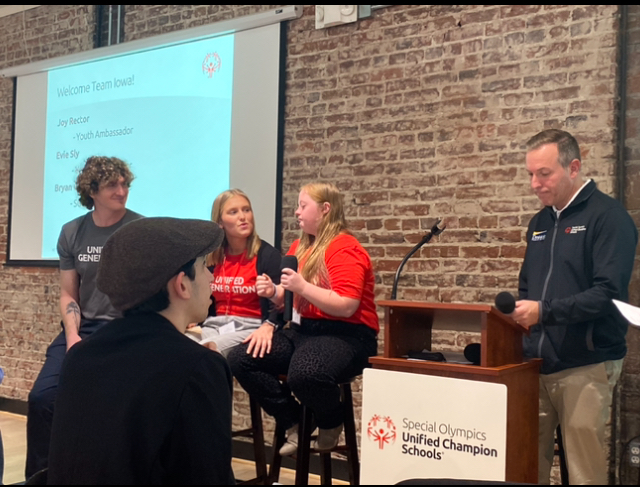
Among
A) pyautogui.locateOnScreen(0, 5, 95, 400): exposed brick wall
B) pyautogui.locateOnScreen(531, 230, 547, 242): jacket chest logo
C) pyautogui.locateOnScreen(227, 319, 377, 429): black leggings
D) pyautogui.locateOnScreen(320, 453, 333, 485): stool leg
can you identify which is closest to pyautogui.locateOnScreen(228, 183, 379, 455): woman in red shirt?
pyautogui.locateOnScreen(227, 319, 377, 429): black leggings

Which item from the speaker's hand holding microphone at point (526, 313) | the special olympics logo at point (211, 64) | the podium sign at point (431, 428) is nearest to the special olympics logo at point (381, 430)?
the podium sign at point (431, 428)

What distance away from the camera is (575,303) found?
7.38 feet

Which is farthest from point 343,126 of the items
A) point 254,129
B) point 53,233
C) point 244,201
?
point 53,233

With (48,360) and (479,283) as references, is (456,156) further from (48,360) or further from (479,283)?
(48,360)

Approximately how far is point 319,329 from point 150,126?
2.30m

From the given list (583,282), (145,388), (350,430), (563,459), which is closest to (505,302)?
(583,282)

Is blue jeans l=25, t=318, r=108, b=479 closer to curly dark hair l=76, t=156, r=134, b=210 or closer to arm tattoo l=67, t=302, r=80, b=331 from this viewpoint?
arm tattoo l=67, t=302, r=80, b=331

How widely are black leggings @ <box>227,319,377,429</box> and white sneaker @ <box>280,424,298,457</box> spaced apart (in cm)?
3

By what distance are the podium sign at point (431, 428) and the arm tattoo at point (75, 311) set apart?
1.70 metres

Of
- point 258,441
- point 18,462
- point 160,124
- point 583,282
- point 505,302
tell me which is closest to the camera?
point 505,302

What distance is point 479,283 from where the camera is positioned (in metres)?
3.28

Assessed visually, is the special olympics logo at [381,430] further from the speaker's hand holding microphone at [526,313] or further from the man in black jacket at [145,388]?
the man in black jacket at [145,388]

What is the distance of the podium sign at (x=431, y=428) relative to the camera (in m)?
2.08

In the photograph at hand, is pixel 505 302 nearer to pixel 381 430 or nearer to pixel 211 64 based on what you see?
pixel 381 430
